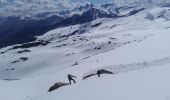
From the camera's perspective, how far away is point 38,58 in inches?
7549

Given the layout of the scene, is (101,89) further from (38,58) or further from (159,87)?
(38,58)

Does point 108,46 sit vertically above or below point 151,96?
below

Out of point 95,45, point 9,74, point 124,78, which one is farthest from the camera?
point 95,45

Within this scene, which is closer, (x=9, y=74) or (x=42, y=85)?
(x=42, y=85)

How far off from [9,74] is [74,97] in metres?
149

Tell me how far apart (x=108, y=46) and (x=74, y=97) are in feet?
536

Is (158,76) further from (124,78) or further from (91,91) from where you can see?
(91,91)

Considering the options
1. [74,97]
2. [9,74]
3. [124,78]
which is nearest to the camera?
[74,97]

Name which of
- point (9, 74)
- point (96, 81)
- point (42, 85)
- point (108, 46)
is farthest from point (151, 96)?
point (108, 46)

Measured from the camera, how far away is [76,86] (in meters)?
22.7

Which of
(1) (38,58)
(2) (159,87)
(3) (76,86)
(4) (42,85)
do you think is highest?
(2) (159,87)

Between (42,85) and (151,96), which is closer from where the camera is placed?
(151,96)

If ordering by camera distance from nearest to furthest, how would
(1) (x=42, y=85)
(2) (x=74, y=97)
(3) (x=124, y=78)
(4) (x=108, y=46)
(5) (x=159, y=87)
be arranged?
(5) (x=159, y=87) → (2) (x=74, y=97) → (3) (x=124, y=78) → (1) (x=42, y=85) → (4) (x=108, y=46)

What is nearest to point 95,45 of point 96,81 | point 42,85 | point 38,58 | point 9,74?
point 38,58
